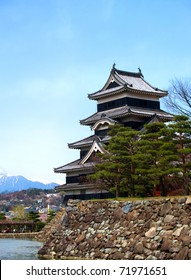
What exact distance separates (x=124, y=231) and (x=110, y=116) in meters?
14.5

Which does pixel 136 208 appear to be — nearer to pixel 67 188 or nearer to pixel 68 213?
pixel 68 213

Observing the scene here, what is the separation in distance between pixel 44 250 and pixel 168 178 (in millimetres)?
6437

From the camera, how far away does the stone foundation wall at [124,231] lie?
15.2 m

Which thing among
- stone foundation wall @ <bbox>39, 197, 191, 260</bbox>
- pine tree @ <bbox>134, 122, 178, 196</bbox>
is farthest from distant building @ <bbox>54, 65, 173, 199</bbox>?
stone foundation wall @ <bbox>39, 197, 191, 260</bbox>

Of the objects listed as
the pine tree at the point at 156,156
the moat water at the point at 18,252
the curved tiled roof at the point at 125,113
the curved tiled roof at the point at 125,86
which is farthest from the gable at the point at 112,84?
the moat water at the point at 18,252

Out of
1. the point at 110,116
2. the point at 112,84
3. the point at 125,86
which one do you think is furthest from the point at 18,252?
the point at 112,84

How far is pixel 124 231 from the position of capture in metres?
17.1

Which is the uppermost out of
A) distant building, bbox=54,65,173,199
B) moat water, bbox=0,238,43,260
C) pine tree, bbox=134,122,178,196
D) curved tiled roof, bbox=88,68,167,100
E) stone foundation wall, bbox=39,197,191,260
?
curved tiled roof, bbox=88,68,167,100

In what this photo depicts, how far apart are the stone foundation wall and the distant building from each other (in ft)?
32.0

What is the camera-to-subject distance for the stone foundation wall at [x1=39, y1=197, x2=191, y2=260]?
15.2 meters

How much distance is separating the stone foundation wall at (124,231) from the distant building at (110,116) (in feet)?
32.0

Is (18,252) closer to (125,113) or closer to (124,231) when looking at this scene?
(124,231)

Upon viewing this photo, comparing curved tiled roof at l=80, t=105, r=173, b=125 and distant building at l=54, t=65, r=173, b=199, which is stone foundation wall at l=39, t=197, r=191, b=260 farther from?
curved tiled roof at l=80, t=105, r=173, b=125
